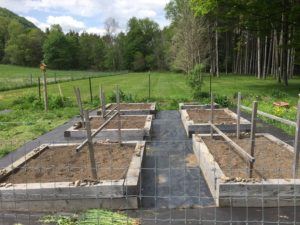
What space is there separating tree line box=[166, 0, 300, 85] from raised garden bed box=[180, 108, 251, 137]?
10957 millimetres

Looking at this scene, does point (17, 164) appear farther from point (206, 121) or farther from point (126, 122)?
point (206, 121)

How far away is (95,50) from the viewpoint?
260 feet

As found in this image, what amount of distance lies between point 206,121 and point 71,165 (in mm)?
5074

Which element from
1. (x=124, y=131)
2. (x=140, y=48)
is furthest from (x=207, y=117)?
(x=140, y=48)

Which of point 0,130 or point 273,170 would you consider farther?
point 0,130

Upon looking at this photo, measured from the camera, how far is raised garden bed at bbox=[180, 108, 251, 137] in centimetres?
936

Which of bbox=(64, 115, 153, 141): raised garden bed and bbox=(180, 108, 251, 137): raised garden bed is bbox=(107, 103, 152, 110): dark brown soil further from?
bbox=(64, 115, 153, 141): raised garden bed

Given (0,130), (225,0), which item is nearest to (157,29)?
(225,0)

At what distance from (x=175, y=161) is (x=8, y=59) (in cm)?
8326

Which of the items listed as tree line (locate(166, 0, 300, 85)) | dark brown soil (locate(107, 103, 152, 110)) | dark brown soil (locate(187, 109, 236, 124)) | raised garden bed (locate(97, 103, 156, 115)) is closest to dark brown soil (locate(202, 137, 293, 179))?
dark brown soil (locate(187, 109, 236, 124))

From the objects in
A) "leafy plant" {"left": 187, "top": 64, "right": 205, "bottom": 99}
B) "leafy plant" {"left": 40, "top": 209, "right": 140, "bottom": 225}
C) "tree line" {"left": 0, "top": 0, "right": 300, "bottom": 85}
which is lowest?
"leafy plant" {"left": 40, "top": 209, "right": 140, "bottom": 225}

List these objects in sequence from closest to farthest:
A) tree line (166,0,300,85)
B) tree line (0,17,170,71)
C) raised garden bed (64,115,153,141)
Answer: raised garden bed (64,115,153,141) < tree line (166,0,300,85) < tree line (0,17,170,71)

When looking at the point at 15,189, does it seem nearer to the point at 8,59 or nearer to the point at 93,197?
the point at 93,197

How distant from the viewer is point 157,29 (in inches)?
3305
